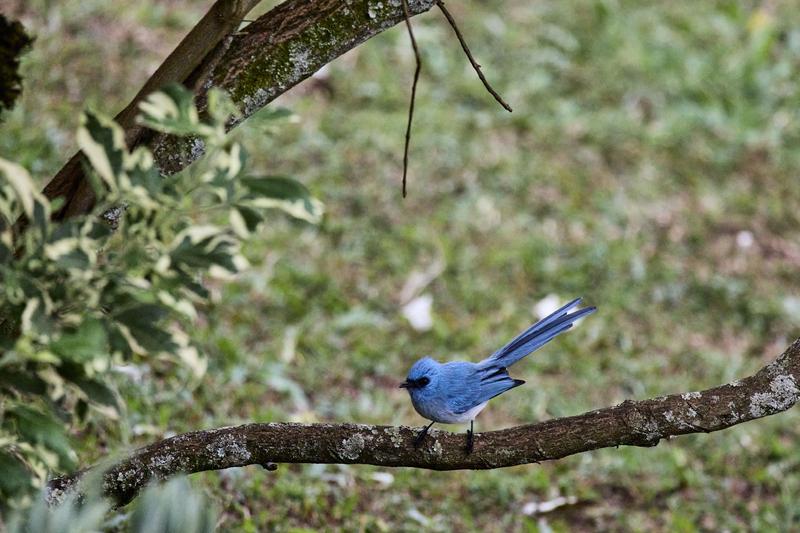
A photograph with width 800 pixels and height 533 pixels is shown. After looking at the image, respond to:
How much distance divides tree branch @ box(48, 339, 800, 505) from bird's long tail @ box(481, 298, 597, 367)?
0.39 m

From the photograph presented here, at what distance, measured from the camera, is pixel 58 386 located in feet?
7.16

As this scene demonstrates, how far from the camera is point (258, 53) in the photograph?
2918mm

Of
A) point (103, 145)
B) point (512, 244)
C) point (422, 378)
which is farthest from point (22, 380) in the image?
point (512, 244)

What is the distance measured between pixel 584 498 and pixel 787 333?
7.23ft

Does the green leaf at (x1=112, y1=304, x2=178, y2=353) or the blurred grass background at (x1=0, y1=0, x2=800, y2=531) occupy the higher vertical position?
the green leaf at (x1=112, y1=304, x2=178, y2=353)

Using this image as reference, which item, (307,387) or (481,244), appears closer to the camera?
(307,387)

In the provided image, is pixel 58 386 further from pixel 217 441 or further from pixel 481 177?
pixel 481 177

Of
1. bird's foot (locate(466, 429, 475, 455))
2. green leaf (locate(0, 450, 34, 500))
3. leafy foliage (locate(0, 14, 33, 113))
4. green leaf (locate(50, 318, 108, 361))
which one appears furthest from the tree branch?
leafy foliage (locate(0, 14, 33, 113))

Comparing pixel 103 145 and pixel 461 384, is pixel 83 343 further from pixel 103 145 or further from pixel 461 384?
pixel 461 384

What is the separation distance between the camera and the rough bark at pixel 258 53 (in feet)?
9.43

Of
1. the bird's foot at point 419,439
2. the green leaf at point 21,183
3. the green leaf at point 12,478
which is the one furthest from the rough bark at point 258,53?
the bird's foot at point 419,439

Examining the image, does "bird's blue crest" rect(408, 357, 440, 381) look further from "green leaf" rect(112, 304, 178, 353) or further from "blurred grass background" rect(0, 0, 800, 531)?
"green leaf" rect(112, 304, 178, 353)

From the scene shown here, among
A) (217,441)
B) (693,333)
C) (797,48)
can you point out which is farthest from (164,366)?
(797,48)

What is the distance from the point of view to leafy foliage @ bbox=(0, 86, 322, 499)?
208 centimetres
